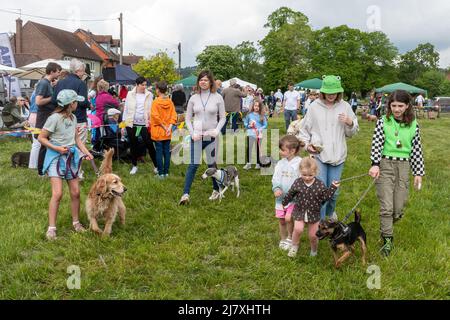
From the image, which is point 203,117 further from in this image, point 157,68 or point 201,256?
point 157,68

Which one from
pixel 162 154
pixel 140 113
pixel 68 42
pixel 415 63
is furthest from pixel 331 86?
pixel 415 63

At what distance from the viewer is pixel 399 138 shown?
467cm

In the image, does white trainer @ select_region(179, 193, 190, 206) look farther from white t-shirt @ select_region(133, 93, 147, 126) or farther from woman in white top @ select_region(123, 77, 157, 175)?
white t-shirt @ select_region(133, 93, 147, 126)

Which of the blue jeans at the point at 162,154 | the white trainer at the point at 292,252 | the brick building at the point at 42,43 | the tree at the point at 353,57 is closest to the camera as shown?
the white trainer at the point at 292,252

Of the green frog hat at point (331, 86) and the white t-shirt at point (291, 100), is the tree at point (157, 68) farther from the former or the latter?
the green frog hat at point (331, 86)

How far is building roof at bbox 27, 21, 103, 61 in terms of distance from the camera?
58.1 m

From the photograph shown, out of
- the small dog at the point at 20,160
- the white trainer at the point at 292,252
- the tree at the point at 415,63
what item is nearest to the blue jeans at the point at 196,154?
the white trainer at the point at 292,252

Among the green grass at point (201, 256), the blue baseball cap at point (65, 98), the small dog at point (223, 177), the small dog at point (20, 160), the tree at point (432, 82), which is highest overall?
the tree at point (432, 82)

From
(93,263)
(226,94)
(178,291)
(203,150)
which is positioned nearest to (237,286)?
(178,291)

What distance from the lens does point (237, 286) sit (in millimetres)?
3979

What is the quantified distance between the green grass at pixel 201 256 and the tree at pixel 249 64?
8358cm

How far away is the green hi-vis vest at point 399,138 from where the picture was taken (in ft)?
15.3

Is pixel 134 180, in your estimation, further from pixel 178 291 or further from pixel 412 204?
pixel 412 204
